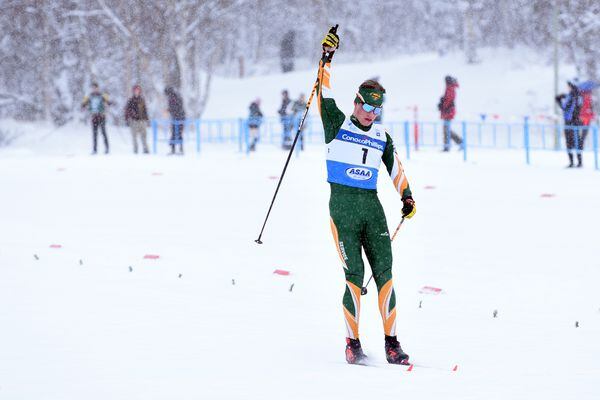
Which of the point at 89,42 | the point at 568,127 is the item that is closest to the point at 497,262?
the point at 568,127

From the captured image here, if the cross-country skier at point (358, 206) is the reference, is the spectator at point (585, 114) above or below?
above

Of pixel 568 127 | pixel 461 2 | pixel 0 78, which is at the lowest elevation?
pixel 568 127

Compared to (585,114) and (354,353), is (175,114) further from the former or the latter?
(354,353)

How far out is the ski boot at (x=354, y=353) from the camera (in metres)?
6.25

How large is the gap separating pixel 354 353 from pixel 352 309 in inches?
10.7

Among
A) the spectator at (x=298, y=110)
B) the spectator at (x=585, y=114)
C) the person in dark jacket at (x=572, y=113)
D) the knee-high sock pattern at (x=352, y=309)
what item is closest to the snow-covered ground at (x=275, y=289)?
the knee-high sock pattern at (x=352, y=309)

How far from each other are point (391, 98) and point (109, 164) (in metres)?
20.6

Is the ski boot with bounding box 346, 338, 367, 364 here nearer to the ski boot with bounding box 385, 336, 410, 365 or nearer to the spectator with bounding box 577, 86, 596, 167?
the ski boot with bounding box 385, 336, 410, 365

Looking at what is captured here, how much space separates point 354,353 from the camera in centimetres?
625

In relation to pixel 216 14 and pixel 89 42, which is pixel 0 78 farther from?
A: pixel 216 14

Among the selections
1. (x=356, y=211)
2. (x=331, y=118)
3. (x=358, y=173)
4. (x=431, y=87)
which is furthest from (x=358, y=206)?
(x=431, y=87)

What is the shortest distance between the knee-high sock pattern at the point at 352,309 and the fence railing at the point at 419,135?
1353 centimetres

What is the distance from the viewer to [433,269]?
10.1 metres

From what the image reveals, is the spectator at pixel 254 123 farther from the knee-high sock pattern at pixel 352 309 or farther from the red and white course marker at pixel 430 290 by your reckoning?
the knee-high sock pattern at pixel 352 309
